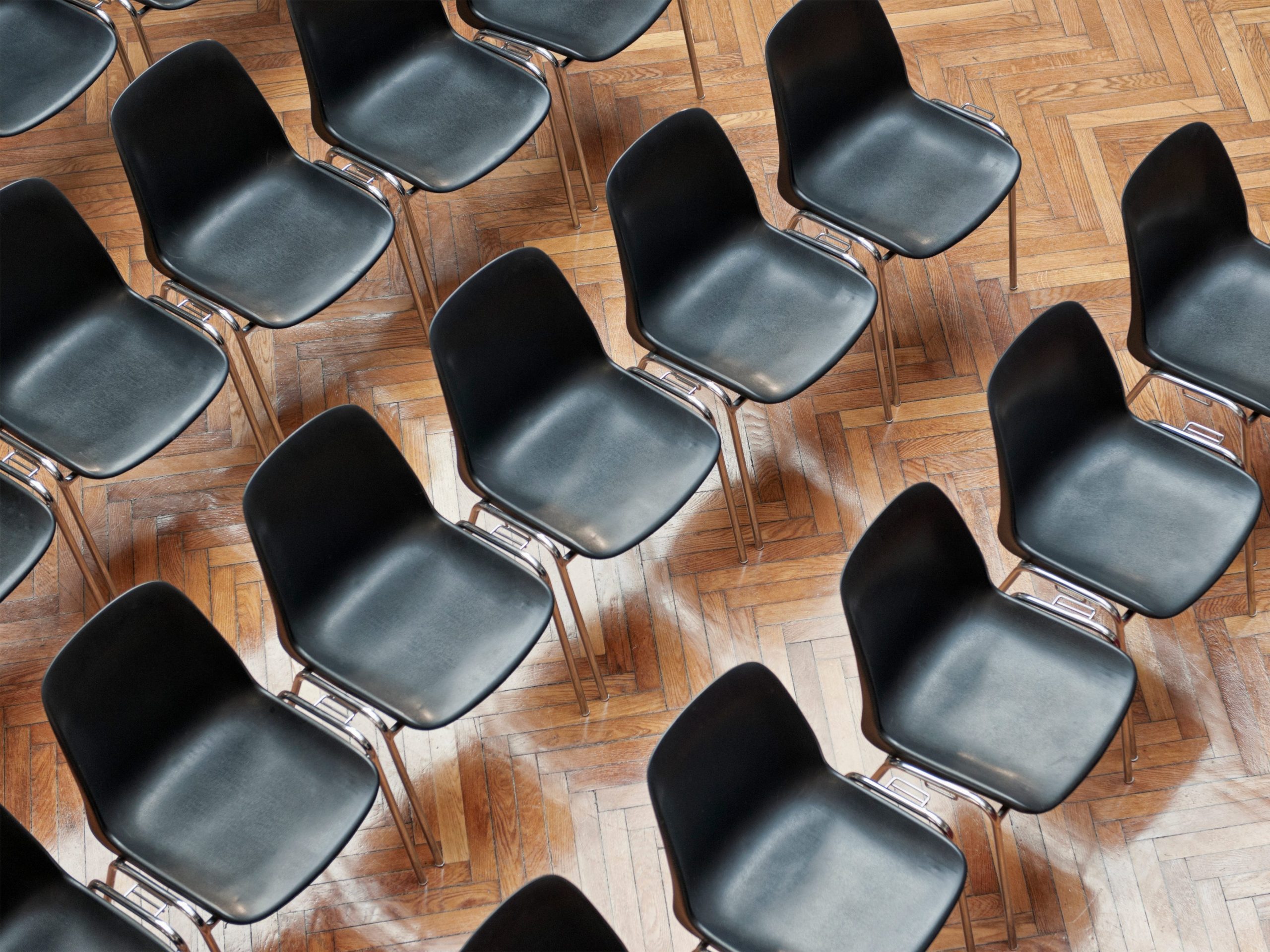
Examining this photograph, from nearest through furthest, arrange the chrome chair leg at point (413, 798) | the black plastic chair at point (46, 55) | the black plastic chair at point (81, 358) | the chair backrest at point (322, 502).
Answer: the chair backrest at point (322, 502) < the chrome chair leg at point (413, 798) < the black plastic chair at point (81, 358) < the black plastic chair at point (46, 55)

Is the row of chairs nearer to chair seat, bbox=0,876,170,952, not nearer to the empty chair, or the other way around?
chair seat, bbox=0,876,170,952

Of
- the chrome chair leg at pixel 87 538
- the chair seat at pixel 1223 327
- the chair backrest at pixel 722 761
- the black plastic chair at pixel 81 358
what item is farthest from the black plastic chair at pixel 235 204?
the chair seat at pixel 1223 327

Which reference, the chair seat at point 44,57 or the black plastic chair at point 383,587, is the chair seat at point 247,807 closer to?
the black plastic chair at point 383,587

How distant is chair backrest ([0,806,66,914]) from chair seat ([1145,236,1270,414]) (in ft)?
10.3

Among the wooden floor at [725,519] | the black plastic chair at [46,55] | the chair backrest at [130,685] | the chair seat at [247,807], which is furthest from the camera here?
the black plastic chair at [46,55]

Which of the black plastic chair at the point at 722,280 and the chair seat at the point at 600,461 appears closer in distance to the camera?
the chair seat at the point at 600,461

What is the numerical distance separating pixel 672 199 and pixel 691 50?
1.35 meters

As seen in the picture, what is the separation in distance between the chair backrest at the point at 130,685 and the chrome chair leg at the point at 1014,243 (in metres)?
2.69

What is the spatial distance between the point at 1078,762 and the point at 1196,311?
1.52m

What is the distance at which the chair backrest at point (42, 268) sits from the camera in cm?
409

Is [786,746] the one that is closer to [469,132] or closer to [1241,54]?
[469,132]

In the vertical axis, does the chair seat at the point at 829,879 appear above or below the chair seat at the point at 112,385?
below

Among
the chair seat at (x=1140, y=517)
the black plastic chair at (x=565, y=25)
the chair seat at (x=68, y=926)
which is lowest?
the chair seat at (x=68, y=926)

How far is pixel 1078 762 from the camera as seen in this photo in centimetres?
352
